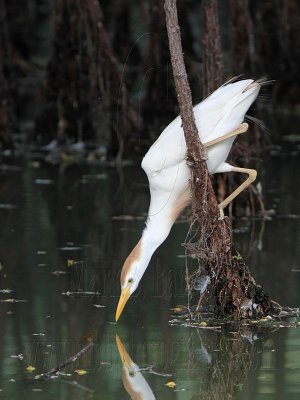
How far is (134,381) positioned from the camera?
19.3 ft

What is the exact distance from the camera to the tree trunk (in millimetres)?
6633

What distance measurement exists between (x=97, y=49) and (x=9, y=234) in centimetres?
392

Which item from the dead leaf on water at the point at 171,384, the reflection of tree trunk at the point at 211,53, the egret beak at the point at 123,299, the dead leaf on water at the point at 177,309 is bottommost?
the dead leaf on water at the point at 171,384

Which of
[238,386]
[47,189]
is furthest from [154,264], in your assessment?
[47,189]

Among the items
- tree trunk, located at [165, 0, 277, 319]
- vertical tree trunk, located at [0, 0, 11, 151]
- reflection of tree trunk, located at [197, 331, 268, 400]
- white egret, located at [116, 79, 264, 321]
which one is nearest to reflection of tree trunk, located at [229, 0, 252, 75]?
vertical tree trunk, located at [0, 0, 11, 151]

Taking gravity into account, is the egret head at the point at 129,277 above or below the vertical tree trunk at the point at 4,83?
below

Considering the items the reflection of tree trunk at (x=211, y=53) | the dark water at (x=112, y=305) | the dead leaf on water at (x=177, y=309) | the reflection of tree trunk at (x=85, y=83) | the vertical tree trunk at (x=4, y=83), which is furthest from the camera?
the vertical tree trunk at (x=4, y=83)

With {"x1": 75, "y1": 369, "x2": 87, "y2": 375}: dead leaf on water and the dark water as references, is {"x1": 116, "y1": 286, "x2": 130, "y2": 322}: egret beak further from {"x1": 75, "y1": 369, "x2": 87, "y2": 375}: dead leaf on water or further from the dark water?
{"x1": 75, "y1": 369, "x2": 87, "y2": 375}: dead leaf on water

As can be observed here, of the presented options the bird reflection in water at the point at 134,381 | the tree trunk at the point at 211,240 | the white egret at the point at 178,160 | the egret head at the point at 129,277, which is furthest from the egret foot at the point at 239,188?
the bird reflection in water at the point at 134,381

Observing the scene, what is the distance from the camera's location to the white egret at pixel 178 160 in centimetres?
707

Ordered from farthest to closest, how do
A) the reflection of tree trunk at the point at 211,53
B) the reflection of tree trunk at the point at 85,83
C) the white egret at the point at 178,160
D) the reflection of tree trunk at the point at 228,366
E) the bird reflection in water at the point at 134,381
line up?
1. the reflection of tree trunk at the point at 85,83
2. the reflection of tree trunk at the point at 211,53
3. the white egret at the point at 178,160
4. the reflection of tree trunk at the point at 228,366
5. the bird reflection in water at the point at 134,381

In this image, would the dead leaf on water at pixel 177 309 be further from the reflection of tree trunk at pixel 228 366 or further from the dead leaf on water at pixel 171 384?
the dead leaf on water at pixel 171 384

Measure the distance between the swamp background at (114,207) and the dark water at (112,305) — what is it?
0.05ft

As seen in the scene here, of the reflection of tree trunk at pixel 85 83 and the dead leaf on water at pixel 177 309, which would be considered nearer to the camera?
the dead leaf on water at pixel 177 309
